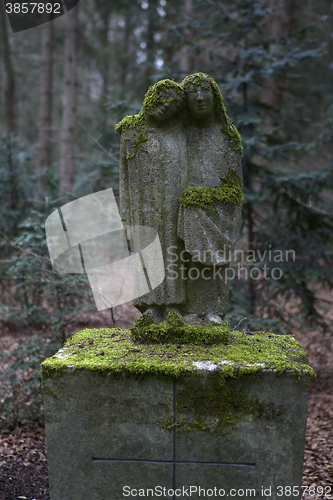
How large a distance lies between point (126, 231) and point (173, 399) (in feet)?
4.69

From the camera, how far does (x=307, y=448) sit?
16.3 ft

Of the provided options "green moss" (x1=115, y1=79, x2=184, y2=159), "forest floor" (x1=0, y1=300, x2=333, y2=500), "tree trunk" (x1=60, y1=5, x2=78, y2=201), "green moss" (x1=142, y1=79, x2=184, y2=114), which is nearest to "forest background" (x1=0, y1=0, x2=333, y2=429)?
"tree trunk" (x1=60, y1=5, x2=78, y2=201)

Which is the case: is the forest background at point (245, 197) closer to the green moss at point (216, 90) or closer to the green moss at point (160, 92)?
the green moss at point (160, 92)

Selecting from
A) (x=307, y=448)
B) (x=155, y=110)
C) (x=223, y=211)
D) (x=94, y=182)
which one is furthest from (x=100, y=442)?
(x=94, y=182)

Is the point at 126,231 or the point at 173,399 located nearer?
the point at 173,399

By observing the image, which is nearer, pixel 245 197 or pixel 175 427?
pixel 175 427

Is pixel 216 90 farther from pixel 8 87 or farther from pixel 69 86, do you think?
pixel 8 87

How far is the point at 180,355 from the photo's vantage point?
3.10m

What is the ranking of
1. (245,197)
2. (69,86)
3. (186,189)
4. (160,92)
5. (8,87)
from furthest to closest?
(8,87)
(69,86)
(245,197)
(186,189)
(160,92)

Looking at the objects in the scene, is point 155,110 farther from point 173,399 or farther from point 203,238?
point 173,399

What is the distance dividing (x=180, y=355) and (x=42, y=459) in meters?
2.74

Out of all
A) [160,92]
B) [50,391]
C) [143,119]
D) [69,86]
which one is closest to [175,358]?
[50,391]

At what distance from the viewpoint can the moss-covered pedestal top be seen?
291 centimetres

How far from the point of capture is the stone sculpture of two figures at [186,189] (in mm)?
3301
